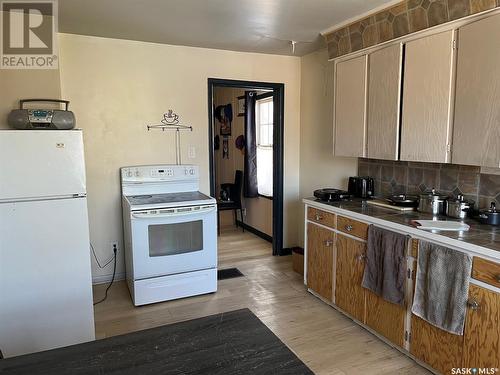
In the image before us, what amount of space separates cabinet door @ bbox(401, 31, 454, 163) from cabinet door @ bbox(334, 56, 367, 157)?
17.0 inches

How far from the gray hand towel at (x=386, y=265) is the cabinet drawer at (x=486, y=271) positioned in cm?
44

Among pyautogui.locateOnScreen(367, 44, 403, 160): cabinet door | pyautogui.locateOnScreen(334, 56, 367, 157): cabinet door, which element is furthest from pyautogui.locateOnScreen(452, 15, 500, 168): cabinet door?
pyautogui.locateOnScreen(334, 56, 367, 157): cabinet door

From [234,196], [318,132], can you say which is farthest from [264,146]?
[318,132]

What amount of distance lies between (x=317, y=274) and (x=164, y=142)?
1995 millimetres

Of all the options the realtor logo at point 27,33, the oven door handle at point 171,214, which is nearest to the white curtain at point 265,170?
the oven door handle at point 171,214

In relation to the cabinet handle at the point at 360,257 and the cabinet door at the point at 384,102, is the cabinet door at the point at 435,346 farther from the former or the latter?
the cabinet door at the point at 384,102

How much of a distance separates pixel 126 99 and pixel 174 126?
53 cm

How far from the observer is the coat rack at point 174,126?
3.77 metres

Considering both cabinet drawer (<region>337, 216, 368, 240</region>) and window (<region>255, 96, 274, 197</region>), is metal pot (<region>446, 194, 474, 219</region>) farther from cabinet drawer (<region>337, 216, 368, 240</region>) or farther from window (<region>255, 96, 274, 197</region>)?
window (<region>255, 96, 274, 197</region>)

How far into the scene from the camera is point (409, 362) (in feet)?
7.74

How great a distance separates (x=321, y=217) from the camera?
10.3 feet

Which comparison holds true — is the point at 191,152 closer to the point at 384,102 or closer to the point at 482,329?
the point at 384,102

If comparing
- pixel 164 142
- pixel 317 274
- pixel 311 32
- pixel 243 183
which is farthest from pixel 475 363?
pixel 243 183

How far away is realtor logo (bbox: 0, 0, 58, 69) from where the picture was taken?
8.79 ft
